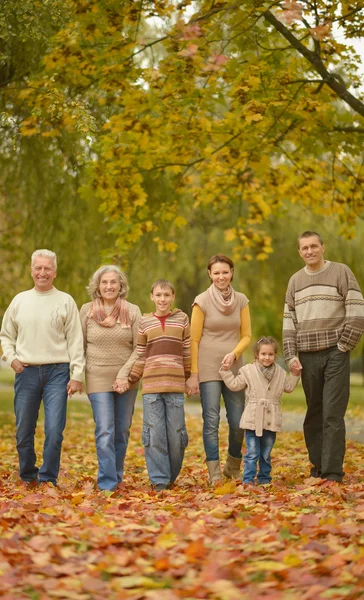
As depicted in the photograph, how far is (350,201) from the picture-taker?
13453 mm

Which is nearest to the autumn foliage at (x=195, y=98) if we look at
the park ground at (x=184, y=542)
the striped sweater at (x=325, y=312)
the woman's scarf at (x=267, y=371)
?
the striped sweater at (x=325, y=312)

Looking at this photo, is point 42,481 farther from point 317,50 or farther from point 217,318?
point 317,50

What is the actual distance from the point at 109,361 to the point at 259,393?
1350 millimetres

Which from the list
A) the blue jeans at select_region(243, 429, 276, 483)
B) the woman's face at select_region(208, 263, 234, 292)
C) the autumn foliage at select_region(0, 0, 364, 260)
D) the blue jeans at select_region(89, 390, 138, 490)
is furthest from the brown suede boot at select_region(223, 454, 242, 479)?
the autumn foliage at select_region(0, 0, 364, 260)

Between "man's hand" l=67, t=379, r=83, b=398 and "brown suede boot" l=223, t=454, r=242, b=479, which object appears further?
"brown suede boot" l=223, t=454, r=242, b=479

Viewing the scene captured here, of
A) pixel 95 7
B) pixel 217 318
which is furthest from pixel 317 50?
pixel 217 318

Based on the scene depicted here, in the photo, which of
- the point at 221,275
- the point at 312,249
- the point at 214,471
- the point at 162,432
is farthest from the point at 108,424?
the point at 312,249

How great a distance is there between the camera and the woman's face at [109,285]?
7.55 meters

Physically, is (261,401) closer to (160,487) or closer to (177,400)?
(177,400)

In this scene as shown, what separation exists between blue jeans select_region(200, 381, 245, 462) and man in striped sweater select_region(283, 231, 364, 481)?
1.99 ft

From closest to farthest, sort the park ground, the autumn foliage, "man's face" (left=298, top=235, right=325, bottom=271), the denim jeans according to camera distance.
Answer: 1. the park ground
2. the denim jeans
3. "man's face" (left=298, top=235, right=325, bottom=271)
4. the autumn foliage

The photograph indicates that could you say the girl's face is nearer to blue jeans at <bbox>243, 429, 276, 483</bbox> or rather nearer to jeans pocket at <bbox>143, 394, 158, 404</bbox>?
blue jeans at <bbox>243, 429, 276, 483</bbox>

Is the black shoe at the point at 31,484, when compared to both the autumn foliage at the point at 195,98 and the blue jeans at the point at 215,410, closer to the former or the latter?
the blue jeans at the point at 215,410

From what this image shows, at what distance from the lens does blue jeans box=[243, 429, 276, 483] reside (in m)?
7.62
